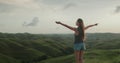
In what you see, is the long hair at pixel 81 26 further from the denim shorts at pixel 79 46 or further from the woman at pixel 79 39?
the denim shorts at pixel 79 46

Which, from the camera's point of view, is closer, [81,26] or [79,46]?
[79,46]

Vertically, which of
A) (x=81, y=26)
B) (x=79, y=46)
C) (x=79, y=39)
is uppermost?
(x=81, y=26)

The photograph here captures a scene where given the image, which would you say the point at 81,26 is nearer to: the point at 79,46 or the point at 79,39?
the point at 79,39

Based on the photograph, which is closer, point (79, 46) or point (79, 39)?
point (79, 46)

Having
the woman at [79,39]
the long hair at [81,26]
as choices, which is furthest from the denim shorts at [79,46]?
the long hair at [81,26]

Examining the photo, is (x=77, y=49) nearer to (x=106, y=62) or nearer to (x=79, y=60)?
(x=79, y=60)

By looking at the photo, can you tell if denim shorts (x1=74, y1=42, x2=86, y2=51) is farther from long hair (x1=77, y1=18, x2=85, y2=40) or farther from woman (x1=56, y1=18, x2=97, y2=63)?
long hair (x1=77, y1=18, x2=85, y2=40)

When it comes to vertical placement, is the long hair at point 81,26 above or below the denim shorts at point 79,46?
above

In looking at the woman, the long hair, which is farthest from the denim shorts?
the long hair

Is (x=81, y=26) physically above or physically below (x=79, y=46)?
above

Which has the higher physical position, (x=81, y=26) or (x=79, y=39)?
(x=81, y=26)

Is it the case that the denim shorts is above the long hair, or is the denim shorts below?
below

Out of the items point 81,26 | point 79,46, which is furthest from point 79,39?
point 81,26

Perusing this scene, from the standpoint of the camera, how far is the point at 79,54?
46.2 ft
